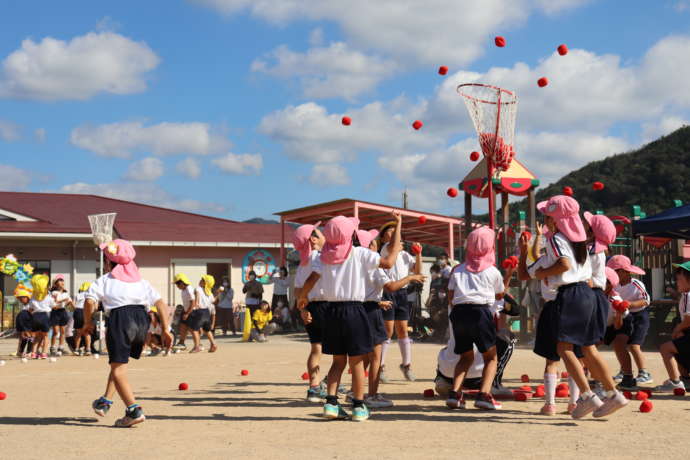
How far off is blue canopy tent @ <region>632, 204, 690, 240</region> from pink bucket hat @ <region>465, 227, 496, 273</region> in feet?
30.0

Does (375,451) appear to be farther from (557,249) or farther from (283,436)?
(557,249)

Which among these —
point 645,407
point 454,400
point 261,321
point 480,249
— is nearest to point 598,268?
point 480,249

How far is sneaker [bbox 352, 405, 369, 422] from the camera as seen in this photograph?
6.86 meters

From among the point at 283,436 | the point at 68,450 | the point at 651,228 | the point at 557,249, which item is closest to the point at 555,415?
the point at 557,249

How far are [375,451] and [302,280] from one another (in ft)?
10.3

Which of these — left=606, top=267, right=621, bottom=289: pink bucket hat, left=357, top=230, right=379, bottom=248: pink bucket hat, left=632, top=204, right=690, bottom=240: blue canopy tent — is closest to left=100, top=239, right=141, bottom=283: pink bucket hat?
left=357, top=230, right=379, bottom=248: pink bucket hat

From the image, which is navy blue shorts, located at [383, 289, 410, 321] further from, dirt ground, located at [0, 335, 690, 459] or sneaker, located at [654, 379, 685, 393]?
sneaker, located at [654, 379, 685, 393]

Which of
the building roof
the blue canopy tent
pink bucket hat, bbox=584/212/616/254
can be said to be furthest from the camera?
the building roof

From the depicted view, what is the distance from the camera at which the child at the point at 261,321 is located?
811 inches

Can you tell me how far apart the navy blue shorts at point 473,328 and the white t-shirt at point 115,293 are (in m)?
3.06

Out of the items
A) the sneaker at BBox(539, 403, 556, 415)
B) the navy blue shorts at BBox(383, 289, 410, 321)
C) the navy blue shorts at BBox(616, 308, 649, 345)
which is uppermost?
the navy blue shorts at BBox(383, 289, 410, 321)

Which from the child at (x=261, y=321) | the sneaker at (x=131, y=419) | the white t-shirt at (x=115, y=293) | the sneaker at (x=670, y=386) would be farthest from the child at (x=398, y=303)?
the child at (x=261, y=321)

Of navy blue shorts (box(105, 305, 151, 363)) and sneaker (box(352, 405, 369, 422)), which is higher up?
navy blue shorts (box(105, 305, 151, 363))

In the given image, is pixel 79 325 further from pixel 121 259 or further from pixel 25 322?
pixel 121 259
